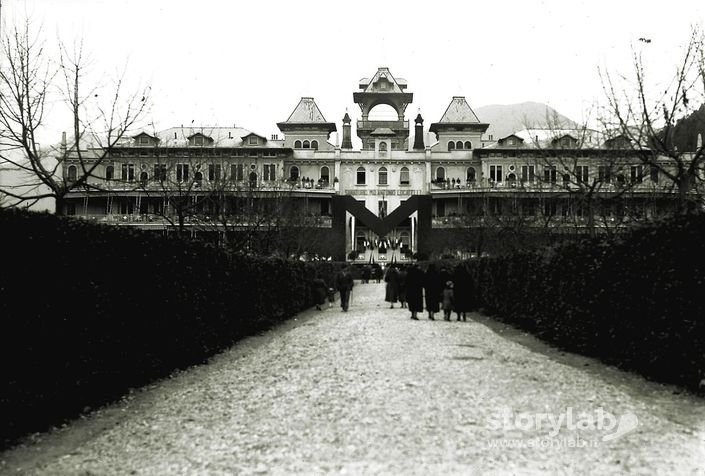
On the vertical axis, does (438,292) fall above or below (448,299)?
above

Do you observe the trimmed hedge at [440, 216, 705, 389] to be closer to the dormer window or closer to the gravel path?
the gravel path

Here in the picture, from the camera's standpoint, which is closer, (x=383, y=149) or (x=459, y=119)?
(x=383, y=149)

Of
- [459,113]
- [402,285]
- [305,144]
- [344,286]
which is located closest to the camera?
[344,286]

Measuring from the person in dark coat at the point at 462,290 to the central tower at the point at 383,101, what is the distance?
6922cm

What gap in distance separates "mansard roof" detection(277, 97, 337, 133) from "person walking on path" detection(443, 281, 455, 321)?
2452 inches

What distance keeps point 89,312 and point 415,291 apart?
14.6m

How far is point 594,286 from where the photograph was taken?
45.9ft

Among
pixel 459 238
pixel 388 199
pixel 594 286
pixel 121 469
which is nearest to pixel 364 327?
pixel 594 286

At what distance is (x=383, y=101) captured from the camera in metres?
94.3

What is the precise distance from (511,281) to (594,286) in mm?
8482

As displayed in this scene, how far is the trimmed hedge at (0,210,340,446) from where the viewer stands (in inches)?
305

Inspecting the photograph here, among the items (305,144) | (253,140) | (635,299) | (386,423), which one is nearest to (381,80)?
(305,144)
